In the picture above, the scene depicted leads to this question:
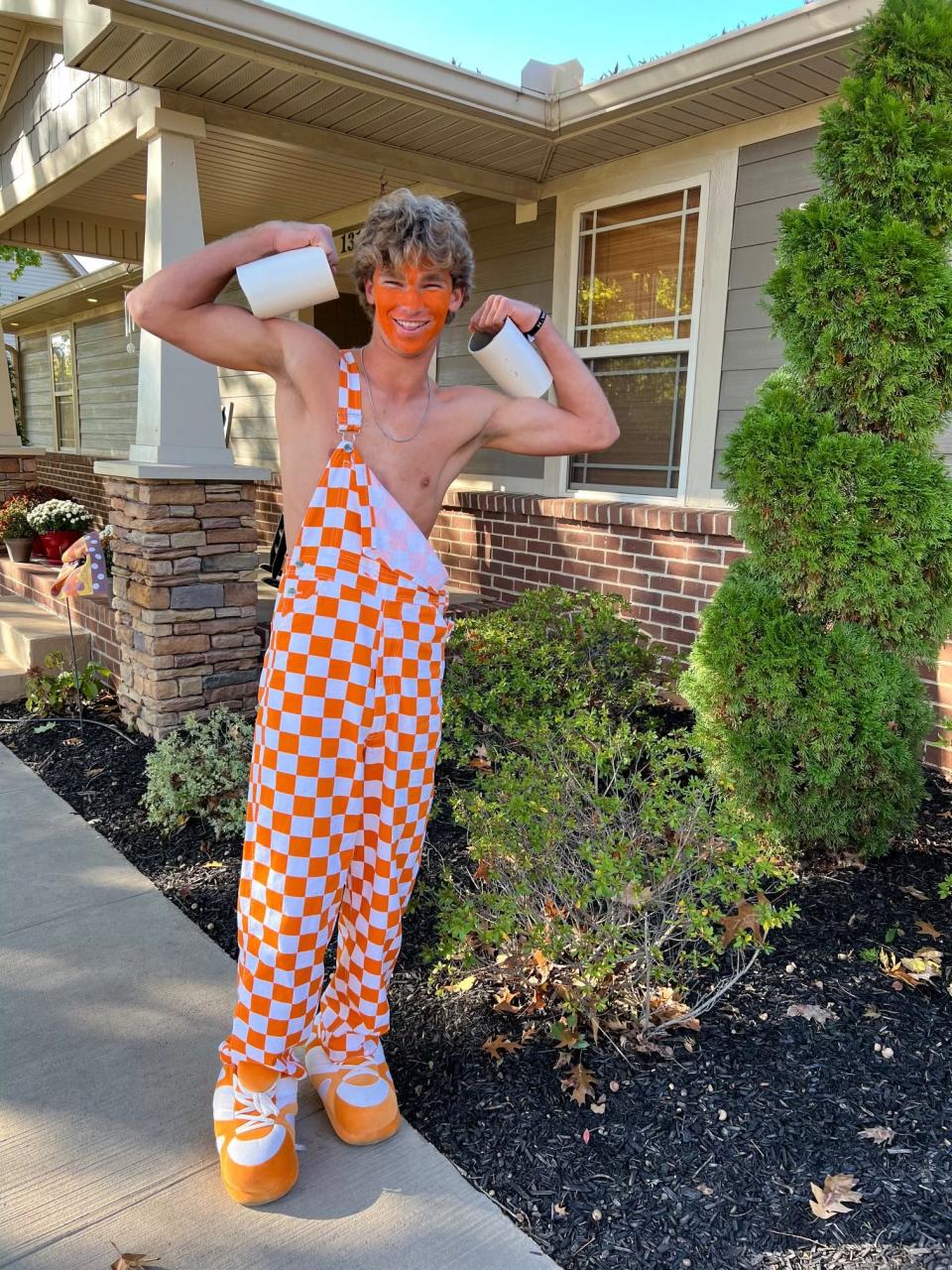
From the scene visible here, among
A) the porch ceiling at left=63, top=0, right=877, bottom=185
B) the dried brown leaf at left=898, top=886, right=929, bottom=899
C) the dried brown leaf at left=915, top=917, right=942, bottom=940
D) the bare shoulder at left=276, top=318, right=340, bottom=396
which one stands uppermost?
the porch ceiling at left=63, top=0, right=877, bottom=185

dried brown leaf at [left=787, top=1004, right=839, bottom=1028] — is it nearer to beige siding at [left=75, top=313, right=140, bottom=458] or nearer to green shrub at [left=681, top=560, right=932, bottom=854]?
green shrub at [left=681, top=560, right=932, bottom=854]

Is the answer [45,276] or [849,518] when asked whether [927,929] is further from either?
[45,276]

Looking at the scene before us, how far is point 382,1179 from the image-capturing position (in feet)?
5.64

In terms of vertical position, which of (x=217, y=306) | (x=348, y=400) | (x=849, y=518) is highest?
(x=217, y=306)

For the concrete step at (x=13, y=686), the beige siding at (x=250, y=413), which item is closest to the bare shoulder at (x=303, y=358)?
the concrete step at (x=13, y=686)

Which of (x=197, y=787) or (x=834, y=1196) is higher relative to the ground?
(x=197, y=787)

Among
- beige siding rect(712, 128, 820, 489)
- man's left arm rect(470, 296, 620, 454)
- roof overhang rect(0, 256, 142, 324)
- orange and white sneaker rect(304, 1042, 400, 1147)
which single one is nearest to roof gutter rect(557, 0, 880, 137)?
beige siding rect(712, 128, 820, 489)

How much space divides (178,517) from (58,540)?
3.05 meters

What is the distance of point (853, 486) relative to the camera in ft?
8.85

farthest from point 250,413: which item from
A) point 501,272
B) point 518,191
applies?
point 518,191

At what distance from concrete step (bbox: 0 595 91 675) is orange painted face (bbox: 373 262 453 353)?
4.03m

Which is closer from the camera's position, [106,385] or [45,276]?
[106,385]

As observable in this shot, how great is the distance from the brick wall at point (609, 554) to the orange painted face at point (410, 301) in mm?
2450

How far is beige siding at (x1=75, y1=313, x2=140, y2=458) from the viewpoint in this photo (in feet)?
35.0
